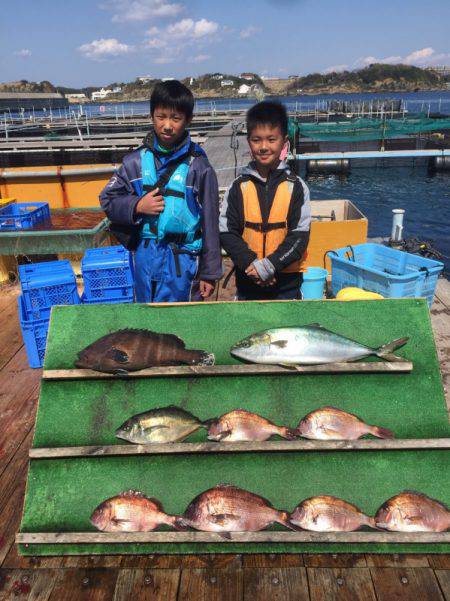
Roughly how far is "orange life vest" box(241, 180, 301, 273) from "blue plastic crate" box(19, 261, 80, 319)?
115 inches

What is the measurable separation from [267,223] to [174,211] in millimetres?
866

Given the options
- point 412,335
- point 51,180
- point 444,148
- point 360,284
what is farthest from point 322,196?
point 412,335

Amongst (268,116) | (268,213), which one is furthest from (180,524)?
(268,116)

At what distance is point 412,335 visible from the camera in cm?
337

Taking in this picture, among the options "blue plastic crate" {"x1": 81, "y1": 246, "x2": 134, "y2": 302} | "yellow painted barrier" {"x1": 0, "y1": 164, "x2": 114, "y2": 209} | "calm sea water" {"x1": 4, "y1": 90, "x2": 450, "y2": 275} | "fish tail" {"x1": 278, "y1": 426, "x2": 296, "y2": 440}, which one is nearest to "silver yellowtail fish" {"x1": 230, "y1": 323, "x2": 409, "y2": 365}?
"fish tail" {"x1": 278, "y1": 426, "x2": 296, "y2": 440}

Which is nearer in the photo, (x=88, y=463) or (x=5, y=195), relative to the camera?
(x=88, y=463)

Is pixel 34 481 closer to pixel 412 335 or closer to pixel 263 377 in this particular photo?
pixel 263 377

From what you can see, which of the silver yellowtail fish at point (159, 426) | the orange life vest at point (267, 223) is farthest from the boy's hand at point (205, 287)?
the silver yellowtail fish at point (159, 426)

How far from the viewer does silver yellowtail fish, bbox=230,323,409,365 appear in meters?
3.21

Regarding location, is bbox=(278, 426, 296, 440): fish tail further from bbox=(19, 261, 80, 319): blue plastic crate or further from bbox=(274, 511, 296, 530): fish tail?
bbox=(19, 261, 80, 319): blue plastic crate

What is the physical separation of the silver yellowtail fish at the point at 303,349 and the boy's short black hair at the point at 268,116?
1.82 meters

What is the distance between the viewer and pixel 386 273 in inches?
239

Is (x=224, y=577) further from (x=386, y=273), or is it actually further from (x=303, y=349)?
(x=386, y=273)

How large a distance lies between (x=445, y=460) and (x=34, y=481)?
295 centimetres
